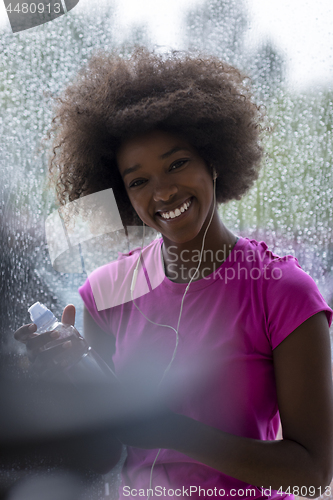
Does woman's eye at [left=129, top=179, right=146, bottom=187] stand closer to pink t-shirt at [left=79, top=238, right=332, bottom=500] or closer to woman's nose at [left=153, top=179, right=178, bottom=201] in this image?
woman's nose at [left=153, top=179, right=178, bottom=201]

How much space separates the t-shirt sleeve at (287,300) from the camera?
25.3 inches

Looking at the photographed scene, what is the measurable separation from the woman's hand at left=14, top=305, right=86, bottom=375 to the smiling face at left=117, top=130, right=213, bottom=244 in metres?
0.24

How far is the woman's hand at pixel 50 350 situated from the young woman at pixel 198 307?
1 cm

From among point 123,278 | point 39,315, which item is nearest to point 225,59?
point 123,278

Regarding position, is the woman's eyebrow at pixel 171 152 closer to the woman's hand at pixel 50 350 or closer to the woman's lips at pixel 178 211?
the woman's lips at pixel 178 211

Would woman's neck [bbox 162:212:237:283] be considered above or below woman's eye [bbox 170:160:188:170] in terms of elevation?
below

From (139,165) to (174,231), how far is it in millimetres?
124

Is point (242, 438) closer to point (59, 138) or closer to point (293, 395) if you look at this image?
point (293, 395)

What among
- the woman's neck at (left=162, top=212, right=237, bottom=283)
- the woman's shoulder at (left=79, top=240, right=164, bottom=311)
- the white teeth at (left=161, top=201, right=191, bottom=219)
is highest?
the white teeth at (left=161, top=201, right=191, bottom=219)

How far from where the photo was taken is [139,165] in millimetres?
705

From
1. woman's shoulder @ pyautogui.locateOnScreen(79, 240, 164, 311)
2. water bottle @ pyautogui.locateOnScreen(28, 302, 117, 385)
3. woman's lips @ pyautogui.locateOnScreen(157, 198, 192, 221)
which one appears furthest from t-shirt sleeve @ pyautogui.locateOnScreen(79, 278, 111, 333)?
woman's lips @ pyautogui.locateOnScreen(157, 198, 192, 221)

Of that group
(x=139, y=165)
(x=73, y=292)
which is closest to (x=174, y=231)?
(x=139, y=165)

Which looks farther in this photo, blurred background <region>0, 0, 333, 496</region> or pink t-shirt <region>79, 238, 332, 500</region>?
blurred background <region>0, 0, 333, 496</region>

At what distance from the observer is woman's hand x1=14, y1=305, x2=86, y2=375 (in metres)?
0.62
